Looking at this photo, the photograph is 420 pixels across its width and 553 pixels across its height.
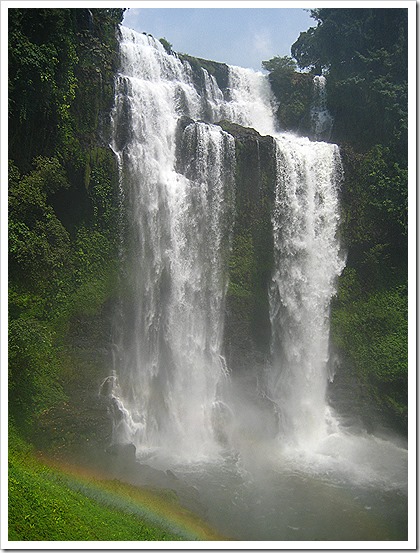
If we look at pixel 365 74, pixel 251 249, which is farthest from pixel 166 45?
pixel 251 249

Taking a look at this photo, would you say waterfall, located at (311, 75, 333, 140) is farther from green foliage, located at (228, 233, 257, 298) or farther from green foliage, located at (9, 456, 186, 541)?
green foliage, located at (9, 456, 186, 541)

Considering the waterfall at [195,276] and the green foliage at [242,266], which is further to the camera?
the green foliage at [242,266]

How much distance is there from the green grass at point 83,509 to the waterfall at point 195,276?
Answer: 212 centimetres

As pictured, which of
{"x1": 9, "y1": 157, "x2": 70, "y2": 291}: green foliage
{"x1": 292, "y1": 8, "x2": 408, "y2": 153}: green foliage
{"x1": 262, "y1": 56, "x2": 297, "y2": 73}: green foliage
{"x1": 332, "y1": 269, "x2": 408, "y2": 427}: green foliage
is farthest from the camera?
{"x1": 262, "y1": 56, "x2": 297, "y2": 73}: green foliage

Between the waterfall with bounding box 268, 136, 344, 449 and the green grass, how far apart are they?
4.85m

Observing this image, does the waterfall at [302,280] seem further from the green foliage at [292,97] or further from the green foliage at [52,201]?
the green foliage at [52,201]

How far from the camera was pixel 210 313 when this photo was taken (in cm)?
1220

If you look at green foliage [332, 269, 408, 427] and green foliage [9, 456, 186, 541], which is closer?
green foliage [9, 456, 186, 541]

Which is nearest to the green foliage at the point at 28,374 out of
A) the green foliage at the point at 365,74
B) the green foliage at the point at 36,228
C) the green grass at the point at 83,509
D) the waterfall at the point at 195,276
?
the green grass at the point at 83,509

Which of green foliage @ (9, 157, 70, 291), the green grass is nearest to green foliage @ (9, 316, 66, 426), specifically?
the green grass

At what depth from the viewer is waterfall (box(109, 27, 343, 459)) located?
11266 mm

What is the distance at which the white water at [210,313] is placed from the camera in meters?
10.8

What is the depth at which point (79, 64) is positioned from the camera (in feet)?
39.9

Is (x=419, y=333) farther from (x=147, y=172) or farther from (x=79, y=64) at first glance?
(x=79, y=64)
